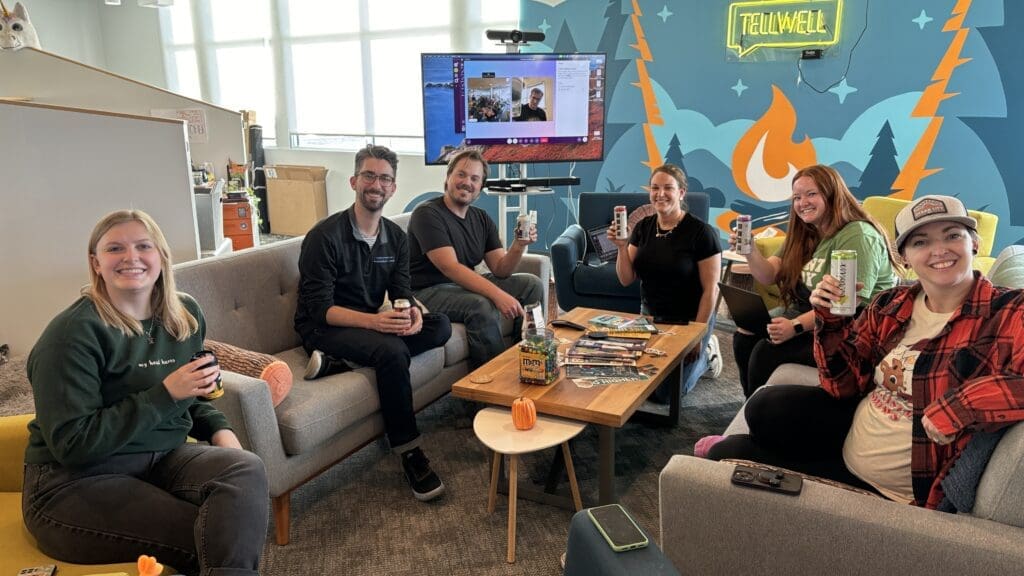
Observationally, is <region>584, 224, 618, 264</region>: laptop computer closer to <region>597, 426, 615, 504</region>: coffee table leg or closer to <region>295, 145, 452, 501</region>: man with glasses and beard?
<region>295, 145, 452, 501</region>: man with glasses and beard

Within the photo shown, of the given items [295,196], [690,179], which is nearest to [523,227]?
[690,179]

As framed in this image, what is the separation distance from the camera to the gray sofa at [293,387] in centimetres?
202

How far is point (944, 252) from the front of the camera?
4.82 feet

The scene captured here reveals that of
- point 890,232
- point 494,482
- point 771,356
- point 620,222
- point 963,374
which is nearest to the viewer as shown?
point 963,374

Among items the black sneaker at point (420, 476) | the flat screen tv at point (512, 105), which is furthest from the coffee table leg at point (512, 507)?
the flat screen tv at point (512, 105)

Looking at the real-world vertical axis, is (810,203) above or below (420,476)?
above

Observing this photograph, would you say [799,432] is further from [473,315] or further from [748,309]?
[473,315]

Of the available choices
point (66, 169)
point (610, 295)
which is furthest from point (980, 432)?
point (66, 169)

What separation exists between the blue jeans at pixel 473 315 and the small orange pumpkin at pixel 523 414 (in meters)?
0.97

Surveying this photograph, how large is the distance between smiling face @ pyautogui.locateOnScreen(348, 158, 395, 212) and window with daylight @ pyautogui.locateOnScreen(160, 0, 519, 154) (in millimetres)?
3579

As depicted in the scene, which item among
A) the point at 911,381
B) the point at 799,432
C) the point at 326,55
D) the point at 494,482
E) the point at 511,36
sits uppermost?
the point at 326,55

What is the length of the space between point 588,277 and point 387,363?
1.76 m

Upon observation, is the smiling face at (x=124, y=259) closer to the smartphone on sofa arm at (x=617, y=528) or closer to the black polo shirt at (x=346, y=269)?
the black polo shirt at (x=346, y=269)

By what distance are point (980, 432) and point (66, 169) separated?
3509 mm
